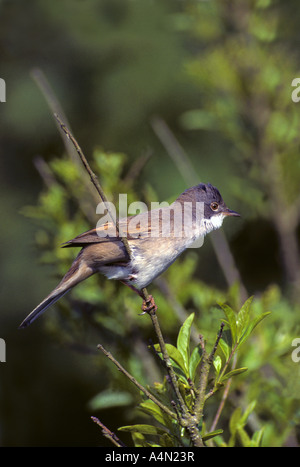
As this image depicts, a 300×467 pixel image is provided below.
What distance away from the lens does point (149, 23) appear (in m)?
6.19

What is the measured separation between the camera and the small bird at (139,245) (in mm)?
2705

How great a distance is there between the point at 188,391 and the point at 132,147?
3823 mm

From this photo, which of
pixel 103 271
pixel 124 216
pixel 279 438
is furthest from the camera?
pixel 124 216

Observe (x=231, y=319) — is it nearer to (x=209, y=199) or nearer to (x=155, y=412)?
(x=155, y=412)

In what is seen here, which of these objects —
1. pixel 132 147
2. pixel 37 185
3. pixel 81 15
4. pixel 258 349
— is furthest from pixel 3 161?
A: pixel 258 349

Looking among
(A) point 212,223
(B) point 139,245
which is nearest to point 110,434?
(B) point 139,245

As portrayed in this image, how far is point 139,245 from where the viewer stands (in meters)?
2.84

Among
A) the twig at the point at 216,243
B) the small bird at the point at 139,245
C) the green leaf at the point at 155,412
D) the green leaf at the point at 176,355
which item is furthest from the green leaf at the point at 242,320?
the twig at the point at 216,243

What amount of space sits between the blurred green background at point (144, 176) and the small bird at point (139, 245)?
0.43 feet

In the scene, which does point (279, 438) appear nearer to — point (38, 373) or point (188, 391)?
point (188, 391)

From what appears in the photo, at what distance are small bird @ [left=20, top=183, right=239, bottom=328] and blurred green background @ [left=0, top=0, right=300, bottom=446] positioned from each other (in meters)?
0.13
